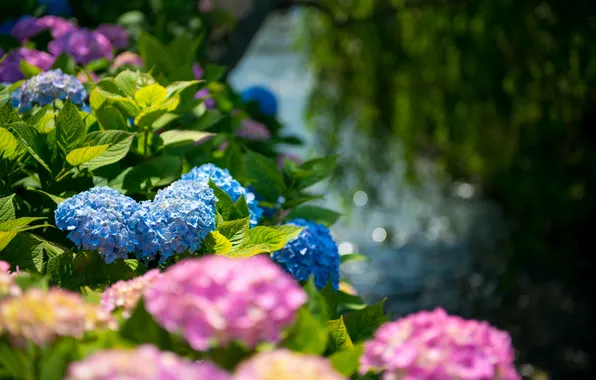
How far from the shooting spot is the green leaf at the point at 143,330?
2.43 feet

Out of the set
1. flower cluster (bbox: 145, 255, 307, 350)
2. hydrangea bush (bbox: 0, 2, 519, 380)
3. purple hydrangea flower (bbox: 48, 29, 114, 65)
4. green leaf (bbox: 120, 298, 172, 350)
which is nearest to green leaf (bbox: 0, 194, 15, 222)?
hydrangea bush (bbox: 0, 2, 519, 380)

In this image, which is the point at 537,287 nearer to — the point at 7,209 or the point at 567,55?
the point at 567,55

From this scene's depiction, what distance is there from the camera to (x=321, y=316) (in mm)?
840

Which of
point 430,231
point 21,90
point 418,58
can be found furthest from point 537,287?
point 21,90

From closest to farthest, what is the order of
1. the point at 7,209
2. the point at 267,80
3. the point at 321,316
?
1. the point at 321,316
2. the point at 7,209
3. the point at 267,80

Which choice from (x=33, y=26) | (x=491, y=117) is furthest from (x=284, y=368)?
(x=491, y=117)

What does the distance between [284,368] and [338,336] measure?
1.23ft

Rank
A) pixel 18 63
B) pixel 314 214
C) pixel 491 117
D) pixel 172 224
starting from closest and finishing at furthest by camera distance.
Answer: pixel 172 224 < pixel 314 214 < pixel 18 63 < pixel 491 117

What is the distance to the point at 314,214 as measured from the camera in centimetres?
143

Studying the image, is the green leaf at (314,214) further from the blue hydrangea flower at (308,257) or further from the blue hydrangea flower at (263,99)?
the blue hydrangea flower at (263,99)

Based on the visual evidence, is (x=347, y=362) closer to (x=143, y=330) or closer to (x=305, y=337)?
(x=305, y=337)

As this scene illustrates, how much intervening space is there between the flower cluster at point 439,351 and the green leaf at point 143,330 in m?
A: 0.20

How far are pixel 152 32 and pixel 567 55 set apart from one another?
73.7 inches

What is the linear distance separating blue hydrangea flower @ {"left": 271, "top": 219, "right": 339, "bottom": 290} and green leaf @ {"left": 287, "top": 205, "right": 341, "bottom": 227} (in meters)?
0.12
